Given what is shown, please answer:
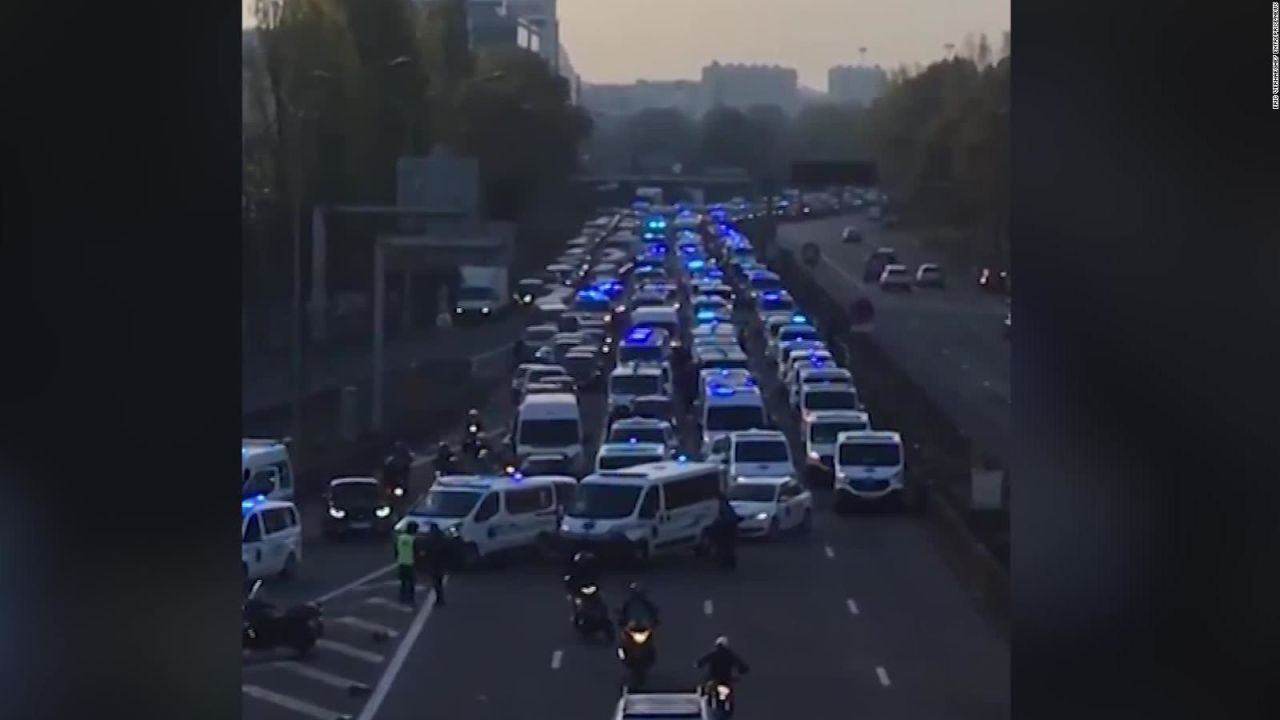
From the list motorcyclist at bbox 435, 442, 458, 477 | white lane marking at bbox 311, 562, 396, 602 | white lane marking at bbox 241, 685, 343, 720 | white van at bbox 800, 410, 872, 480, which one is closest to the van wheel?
white lane marking at bbox 311, 562, 396, 602

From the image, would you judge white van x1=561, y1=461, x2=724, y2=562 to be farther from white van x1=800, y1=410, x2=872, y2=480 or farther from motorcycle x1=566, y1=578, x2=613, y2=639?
white van x1=800, y1=410, x2=872, y2=480

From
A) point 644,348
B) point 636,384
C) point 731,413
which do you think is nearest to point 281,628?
point 731,413

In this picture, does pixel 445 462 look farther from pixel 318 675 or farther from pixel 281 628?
pixel 318 675

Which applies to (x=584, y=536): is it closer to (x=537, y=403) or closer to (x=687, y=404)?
(x=537, y=403)

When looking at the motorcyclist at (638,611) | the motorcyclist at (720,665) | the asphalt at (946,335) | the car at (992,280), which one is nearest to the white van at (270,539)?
the motorcyclist at (638,611)

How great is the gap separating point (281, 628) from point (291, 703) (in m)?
1.00

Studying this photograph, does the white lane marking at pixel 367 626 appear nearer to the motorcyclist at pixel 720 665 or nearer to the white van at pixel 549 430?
the motorcyclist at pixel 720 665

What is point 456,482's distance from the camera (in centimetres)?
1320

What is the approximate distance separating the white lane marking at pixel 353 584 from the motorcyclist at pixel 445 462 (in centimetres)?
306

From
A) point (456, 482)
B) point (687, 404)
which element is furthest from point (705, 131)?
point (456, 482)

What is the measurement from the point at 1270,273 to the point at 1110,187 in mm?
440

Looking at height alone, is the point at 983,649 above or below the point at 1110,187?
below

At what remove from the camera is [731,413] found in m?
17.5

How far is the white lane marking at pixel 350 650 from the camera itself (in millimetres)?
9938
